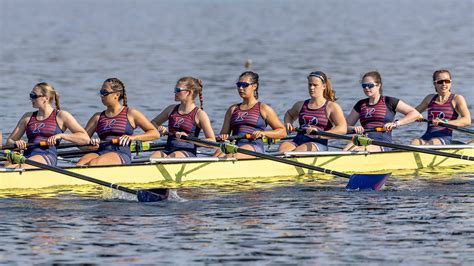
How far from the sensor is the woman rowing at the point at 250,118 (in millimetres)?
22156

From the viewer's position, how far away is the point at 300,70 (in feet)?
161

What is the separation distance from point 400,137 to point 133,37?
4793 centimetres

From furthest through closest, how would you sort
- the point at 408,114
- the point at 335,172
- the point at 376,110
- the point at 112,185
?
the point at 376,110
the point at 408,114
the point at 335,172
the point at 112,185

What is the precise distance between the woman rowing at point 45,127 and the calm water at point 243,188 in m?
0.79

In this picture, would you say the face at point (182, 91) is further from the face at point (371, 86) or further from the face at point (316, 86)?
the face at point (371, 86)

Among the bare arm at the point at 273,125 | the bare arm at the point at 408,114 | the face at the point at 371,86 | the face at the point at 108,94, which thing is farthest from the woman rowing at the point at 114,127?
the bare arm at the point at 408,114

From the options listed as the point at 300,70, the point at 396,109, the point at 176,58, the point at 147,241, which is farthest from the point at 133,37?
the point at 147,241

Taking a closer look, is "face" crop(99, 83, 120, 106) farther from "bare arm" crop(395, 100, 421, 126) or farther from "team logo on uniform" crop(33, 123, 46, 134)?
"bare arm" crop(395, 100, 421, 126)

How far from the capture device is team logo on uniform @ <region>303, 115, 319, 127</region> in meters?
22.8

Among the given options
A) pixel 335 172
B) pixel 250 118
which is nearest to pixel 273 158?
pixel 335 172

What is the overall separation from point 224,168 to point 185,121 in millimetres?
967

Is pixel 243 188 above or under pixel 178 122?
under

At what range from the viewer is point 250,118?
22328 mm

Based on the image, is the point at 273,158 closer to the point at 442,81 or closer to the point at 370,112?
the point at 370,112
